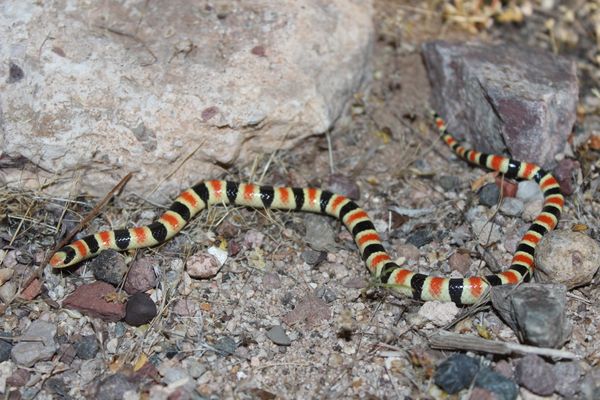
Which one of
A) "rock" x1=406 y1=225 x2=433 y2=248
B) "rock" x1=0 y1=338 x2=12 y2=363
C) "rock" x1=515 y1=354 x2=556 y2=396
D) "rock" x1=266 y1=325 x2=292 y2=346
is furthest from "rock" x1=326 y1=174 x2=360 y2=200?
"rock" x1=0 y1=338 x2=12 y2=363

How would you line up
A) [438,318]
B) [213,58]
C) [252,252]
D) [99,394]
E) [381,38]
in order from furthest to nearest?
[381,38] < [213,58] < [252,252] < [438,318] < [99,394]

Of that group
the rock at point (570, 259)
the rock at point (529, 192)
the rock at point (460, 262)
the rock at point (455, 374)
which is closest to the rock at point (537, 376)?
the rock at point (455, 374)

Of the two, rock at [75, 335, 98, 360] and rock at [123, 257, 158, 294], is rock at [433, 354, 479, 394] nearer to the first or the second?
rock at [123, 257, 158, 294]

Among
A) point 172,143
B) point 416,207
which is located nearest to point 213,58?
point 172,143

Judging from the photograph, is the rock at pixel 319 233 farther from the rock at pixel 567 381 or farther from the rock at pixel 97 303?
the rock at pixel 567 381

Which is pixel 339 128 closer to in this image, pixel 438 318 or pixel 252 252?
pixel 252 252
